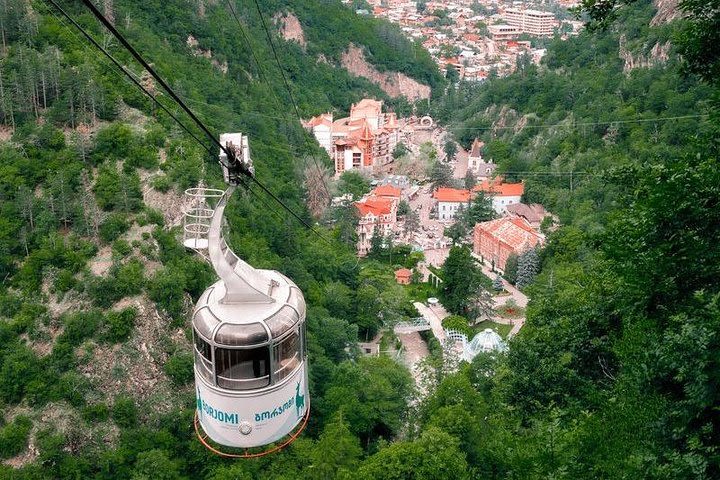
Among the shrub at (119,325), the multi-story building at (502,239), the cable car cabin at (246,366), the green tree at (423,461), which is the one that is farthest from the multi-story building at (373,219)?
the cable car cabin at (246,366)

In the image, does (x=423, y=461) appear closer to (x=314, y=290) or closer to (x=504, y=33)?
(x=314, y=290)

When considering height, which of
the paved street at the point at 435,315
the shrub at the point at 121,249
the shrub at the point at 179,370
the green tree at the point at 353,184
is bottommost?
the paved street at the point at 435,315

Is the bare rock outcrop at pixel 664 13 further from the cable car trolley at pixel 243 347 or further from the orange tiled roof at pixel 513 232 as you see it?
the cable car trolley at pixel 243 347

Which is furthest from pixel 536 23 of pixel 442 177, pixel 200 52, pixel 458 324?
pixel 458 324

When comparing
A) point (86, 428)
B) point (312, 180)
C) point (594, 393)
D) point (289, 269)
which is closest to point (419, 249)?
point (312, 180)

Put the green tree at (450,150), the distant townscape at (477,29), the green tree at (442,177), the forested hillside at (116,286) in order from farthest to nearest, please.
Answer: the distant townscape at (477,29) → the green tree at (450,150) → the green tree at (442,177) → the forested hillside at (116,286)

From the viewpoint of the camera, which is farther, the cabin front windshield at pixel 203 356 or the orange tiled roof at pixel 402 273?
the orange tiled roof at pixel 402 273
